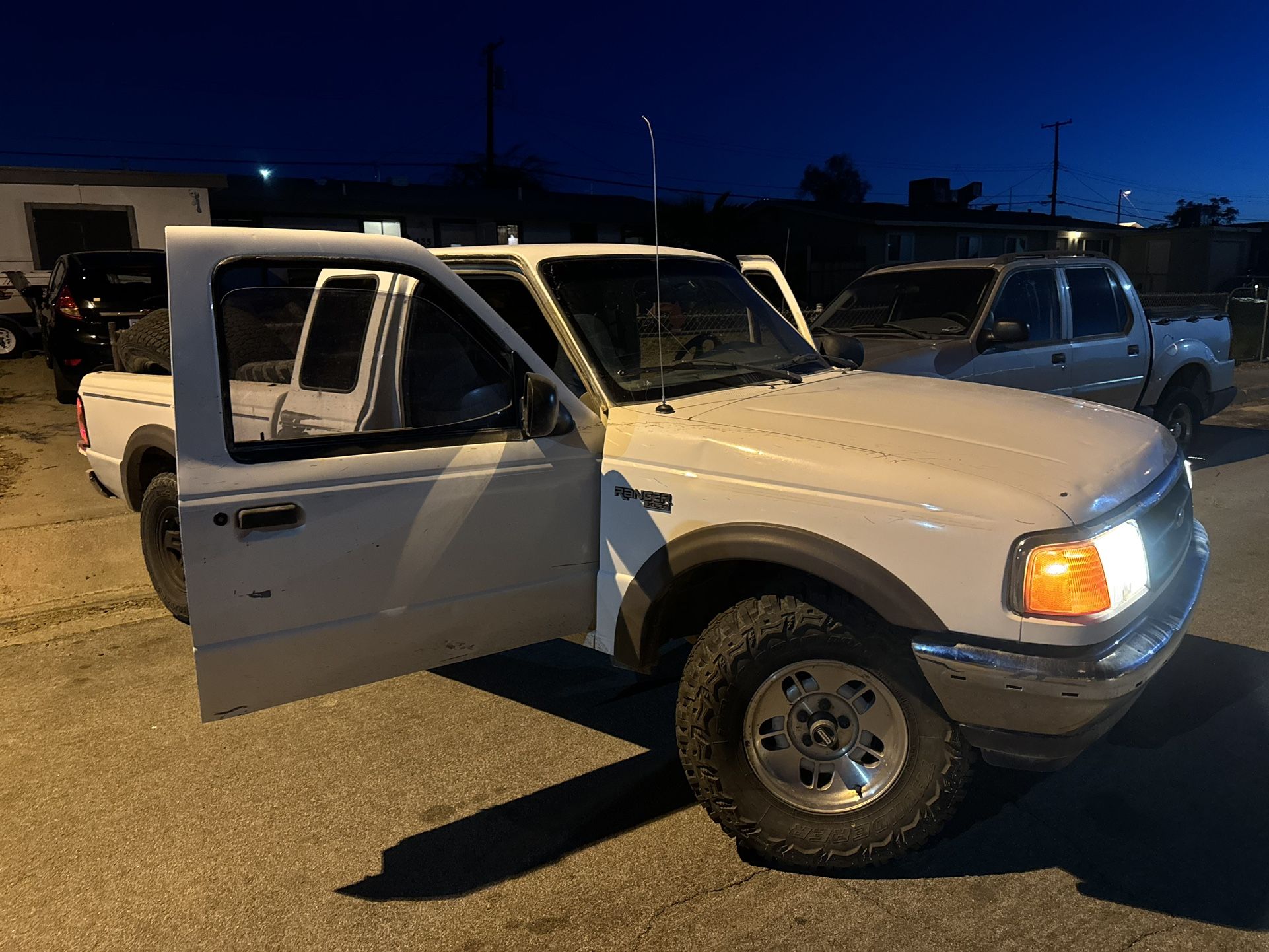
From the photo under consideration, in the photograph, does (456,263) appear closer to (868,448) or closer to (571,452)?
(571,452)

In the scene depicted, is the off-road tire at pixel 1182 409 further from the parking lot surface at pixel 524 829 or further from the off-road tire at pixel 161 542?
the off-road tire at pixel 161 542

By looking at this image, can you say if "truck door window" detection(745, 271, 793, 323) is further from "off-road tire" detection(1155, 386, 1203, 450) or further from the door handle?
"off-road tire" detection(1155, 386, 1203, 450)

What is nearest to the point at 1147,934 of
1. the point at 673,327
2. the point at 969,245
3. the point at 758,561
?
the point at 758,561

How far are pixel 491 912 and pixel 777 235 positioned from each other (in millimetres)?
32565

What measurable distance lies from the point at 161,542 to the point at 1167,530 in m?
4.40

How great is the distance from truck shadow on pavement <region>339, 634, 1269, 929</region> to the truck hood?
1.17m

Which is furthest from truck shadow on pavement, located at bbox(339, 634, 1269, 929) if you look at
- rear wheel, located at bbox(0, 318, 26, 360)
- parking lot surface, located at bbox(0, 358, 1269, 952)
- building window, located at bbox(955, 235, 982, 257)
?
building window, located at bbox(955, 235, 982, 257)

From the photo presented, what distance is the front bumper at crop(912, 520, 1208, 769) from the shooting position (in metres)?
2.56

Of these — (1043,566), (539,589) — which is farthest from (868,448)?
(539,589)

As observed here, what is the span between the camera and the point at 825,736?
2965mm

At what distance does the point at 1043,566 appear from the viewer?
258cm

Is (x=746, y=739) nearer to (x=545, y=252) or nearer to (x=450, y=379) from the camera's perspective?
(x=450, y=379)

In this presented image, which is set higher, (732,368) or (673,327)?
(673,327)

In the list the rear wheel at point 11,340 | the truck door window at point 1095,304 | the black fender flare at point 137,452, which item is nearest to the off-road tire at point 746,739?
the black fender flare at point 137,452
